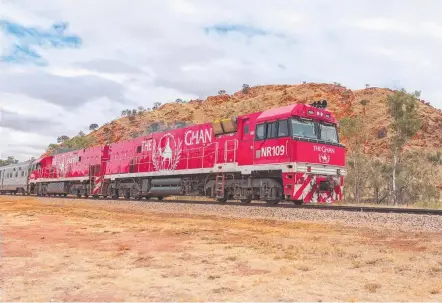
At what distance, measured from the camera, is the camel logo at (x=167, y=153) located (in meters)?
23.3

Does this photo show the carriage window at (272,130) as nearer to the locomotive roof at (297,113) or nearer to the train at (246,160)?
the train at (246,160)

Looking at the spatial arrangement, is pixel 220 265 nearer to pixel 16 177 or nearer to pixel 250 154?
pixel 250 154

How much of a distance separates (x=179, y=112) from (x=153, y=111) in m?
9.33

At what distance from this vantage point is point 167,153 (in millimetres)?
24219

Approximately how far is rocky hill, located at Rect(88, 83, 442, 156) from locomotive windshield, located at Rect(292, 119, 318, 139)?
45.5 meters

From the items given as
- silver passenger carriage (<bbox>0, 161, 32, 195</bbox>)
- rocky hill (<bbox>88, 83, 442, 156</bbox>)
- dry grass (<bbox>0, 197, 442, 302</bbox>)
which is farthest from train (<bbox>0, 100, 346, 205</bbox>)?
rocky hill (<bbox>88, 83, 442, 156</bbox>)

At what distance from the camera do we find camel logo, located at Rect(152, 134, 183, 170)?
23.3 metres

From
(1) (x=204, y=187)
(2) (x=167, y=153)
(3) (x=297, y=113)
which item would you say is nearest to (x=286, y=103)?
(2) (x=167, y=153)

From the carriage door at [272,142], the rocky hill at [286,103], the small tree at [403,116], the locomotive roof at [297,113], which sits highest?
the rocky hill at [286,103]

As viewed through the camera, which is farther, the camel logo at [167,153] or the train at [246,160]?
the camel logo at [167,153]

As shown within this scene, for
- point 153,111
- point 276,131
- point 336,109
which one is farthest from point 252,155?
point 153,111

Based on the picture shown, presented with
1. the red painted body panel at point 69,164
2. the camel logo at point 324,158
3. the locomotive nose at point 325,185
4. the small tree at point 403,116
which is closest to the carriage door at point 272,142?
the camel logo at point 324,158

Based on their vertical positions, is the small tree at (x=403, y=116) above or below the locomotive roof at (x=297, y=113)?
above

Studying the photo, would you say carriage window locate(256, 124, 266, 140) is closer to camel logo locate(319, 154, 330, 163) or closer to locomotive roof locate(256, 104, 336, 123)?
locomotive roof locate(256, 104, 336, 123)
